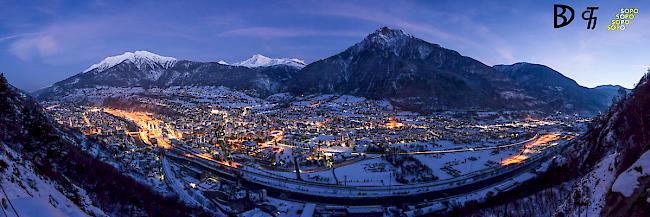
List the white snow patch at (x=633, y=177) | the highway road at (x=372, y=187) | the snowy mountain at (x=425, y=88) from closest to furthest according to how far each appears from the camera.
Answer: the white snow patch at (x=633, y=177) < the highway road at (x=372, y=187) < the snowy mountain at (x=425, y=88)

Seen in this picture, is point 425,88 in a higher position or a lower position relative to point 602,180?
higher

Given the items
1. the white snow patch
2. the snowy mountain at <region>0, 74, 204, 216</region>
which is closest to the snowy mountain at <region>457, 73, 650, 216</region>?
the white snow patch

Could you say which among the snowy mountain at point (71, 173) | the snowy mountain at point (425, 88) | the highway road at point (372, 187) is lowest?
the highway road at point (372, 187)

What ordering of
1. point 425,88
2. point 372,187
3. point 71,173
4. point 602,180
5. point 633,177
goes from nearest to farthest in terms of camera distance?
point 633,177, point 602,180, point 71,173, point 372,187, point 425,88

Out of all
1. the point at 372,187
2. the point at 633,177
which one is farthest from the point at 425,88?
the point at 633,177

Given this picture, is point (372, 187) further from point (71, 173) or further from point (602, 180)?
point (71, 173)

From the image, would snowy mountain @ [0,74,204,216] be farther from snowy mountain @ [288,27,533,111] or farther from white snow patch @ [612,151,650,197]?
snowy mountain @ [288,27,533,111]

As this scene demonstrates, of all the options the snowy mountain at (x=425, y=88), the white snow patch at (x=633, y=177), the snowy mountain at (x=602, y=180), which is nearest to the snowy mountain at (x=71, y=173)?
the snowy mountain at (x=602, y=180)

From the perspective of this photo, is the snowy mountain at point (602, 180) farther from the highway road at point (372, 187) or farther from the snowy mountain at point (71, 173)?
the snowy mountain at point (71, 173)

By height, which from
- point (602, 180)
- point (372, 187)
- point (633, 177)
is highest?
point (633, 177)

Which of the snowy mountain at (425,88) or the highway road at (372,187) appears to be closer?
the highway road at (372,187)

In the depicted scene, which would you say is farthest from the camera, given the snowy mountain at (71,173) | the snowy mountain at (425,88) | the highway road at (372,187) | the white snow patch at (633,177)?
the snowy mountain at (425,88)

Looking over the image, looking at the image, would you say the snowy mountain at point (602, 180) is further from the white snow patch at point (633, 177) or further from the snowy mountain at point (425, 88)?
the snowy mountain at point (425, 88)

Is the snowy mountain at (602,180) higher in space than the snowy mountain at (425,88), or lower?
lower
